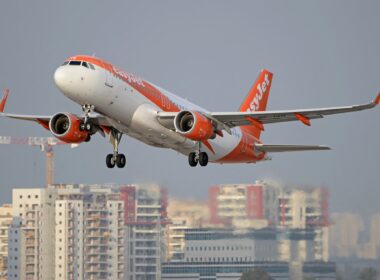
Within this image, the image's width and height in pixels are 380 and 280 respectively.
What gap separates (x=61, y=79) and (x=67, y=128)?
5383 millimetres

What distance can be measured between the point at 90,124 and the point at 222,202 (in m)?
32.4

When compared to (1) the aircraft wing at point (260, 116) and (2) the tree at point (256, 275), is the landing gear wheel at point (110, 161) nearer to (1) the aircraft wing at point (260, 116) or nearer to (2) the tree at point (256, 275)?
(1) the aircraft wing at point (260, 116)

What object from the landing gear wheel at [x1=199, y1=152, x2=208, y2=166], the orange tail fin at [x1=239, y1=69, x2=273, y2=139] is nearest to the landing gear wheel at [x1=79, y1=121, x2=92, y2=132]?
the landing gear wheel at [x1=199, y1=152, x2=208, y2=166]

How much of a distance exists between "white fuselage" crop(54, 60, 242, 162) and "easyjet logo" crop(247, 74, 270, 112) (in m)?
10.3

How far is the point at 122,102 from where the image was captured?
2648 inches

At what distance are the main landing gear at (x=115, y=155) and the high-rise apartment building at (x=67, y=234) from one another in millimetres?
43834

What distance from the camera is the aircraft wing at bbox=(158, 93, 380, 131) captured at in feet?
223

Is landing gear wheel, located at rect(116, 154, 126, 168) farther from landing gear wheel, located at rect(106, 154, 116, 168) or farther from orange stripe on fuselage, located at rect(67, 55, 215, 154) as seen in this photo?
orange stripe on fuselage, located at rect(67, 55, 215, 154)

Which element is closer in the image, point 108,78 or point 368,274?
point 108,78

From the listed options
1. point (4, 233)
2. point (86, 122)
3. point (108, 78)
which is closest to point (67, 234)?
point (4, 233)

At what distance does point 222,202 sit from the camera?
331 ft

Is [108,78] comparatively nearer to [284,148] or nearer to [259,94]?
[284,148]

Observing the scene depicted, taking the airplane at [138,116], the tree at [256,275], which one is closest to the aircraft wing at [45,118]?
the airplane at [138,116]

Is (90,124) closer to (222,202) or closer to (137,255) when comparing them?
(222,202)
